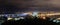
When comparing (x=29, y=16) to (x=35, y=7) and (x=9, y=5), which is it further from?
(x=9, y=5)

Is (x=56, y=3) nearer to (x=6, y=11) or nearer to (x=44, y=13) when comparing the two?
(x=44, y=13)

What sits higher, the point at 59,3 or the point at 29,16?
the point at 59,3

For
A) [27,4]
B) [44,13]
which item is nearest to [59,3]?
[44,13]

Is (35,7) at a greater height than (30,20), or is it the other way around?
(35,7)

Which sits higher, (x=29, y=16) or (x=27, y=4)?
(x=27, y=4)

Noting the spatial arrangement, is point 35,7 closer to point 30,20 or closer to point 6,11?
point 30,20

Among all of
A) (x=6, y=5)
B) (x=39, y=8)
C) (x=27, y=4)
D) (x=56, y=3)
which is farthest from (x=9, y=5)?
(x=56, y=3)

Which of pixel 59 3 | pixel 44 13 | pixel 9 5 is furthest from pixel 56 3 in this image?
pixel 9 5
